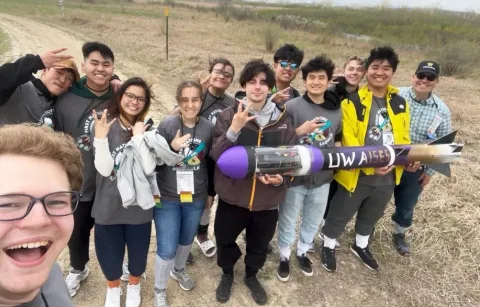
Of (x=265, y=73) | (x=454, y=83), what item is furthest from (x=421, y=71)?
(x=454, y=83)

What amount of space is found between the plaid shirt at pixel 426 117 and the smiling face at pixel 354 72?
619 millimetres

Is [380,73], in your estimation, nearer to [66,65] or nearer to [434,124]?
[434,124]

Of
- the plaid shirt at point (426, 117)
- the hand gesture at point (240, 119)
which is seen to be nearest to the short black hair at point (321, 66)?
the hand gesture at point (240, 119)

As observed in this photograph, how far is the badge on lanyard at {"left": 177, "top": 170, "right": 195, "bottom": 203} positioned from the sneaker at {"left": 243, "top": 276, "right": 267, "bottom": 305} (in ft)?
4.05

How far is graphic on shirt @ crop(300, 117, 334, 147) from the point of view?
3.25m

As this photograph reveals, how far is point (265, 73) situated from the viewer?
→ 2.84 m

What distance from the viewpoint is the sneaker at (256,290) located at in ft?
11.1

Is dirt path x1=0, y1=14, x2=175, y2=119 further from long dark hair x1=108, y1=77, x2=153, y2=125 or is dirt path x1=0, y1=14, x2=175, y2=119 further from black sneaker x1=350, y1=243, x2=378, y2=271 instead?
black sneaker x1=350, y1=243, x2=378, y2=271

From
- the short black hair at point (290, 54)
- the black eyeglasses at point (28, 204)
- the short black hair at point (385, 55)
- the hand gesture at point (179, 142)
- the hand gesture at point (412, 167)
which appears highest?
the short black hair at point (385, 55)

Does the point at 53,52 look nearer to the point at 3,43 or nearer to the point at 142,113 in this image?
the point at 142,113

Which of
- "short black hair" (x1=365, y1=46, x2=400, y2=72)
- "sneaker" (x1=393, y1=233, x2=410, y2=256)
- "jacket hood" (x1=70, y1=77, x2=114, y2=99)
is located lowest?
"sneaker" (x1=393, y1=233, x2=410, y2=256)

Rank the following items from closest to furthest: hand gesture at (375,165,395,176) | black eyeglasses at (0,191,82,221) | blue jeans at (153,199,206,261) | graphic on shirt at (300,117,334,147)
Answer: black eyeglasses at (0,191,82,221) < blue jeans at (153,199,206,261) < graphic on shirt at (300,117,334,147) < hand gesture at (375,165,395,176)

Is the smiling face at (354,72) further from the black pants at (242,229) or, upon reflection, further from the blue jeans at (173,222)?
the blue jeans at (173,222)

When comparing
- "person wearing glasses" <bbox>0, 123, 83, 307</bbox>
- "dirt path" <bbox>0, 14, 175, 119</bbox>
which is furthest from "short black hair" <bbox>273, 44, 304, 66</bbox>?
"dirt path" <bbox>0, 14, 175, 119</bbox>
